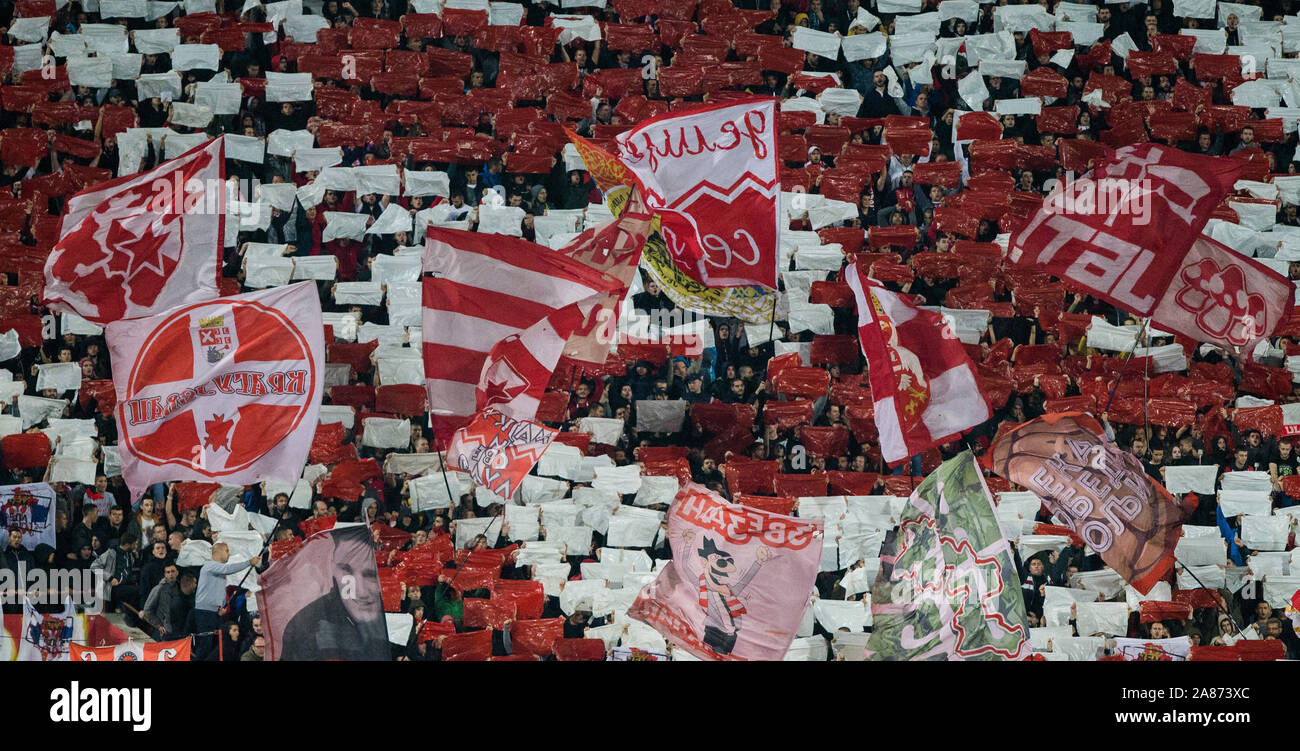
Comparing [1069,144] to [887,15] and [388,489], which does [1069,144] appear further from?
[388,489]

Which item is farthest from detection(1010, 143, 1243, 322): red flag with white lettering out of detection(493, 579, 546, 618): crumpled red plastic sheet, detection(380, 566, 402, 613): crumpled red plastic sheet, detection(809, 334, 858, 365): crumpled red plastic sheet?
detection(380, 566, 402, 613): crumpled red plastic sheet

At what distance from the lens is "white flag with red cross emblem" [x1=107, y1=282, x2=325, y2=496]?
25.1ft

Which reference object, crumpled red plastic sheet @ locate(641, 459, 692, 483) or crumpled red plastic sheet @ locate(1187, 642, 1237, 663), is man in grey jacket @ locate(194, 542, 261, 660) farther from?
crumpled red plastic sheet @ locate(1187, 642, 1237, 663)

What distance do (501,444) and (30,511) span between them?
12.9 ft

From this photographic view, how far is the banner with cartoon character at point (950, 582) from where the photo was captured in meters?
7.32

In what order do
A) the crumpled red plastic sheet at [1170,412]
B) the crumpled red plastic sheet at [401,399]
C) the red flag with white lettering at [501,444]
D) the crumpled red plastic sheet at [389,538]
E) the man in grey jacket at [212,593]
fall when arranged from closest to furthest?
1. the red flag with white lettering at [501,444]
2. the man in grey jacket at [212,593]
3. the crumpled red plastic sheet at [389,538]
4. the crumpled red plastic sheet at [401,399]
5. the crumpled red plastic sheet at [1170,412]

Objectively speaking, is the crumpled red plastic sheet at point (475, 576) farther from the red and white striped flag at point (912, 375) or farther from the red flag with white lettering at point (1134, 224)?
the red flag with white lettering at point (1134, 224)

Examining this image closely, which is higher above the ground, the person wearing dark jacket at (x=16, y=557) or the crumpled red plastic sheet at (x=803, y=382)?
the crumpled red plastic sheet at (x=803, y=382)

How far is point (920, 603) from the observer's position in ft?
24.7

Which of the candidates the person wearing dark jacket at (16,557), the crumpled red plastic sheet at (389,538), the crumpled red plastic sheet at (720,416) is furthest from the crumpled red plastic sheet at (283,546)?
the crumpled red plastic sheet at (720,416)

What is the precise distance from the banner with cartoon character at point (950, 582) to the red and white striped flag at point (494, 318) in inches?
84.8

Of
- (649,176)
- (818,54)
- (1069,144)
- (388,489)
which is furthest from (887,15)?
(388,489)

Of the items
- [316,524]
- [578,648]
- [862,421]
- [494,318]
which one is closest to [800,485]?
[862,421]

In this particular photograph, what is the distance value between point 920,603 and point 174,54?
7667mm
